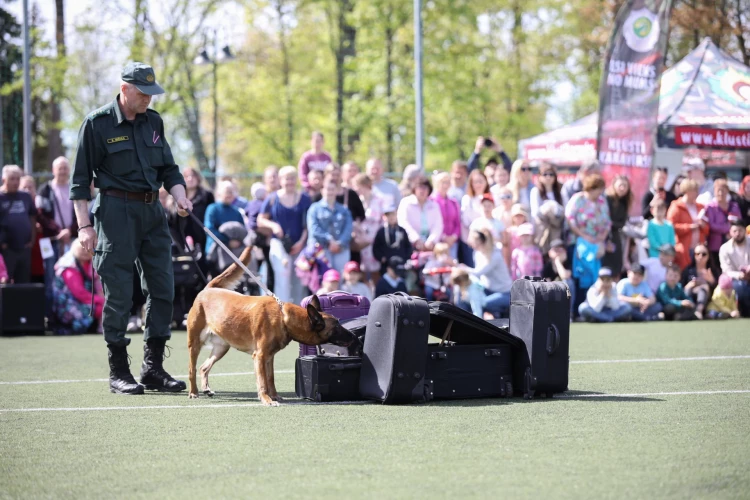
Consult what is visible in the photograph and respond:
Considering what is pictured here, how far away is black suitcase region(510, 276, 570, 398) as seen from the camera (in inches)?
293

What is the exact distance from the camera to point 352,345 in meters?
7.54

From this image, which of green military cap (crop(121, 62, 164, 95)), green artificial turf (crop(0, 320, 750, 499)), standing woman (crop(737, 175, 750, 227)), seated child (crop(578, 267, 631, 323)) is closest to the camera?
green artificial turf (crop(0, 320, 750, 499))

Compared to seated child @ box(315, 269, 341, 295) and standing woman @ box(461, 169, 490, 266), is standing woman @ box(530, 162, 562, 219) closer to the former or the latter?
standing woman @ box(461, 169, 490, 266)

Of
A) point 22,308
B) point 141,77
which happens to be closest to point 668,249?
point 22,308

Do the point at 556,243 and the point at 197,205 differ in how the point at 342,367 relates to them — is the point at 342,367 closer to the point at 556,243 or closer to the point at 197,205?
the point at 197,205

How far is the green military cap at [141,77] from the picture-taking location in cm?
777

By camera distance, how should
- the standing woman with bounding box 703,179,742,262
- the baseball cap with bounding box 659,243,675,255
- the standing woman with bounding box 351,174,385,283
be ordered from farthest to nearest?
the standing woman with bounding box 703,179,742,262
the baseball cap with bounding box 659,243,675,255
the standing woman with bounding box 351,174,385,283

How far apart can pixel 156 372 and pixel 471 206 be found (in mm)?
8096

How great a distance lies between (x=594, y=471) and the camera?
4.91m

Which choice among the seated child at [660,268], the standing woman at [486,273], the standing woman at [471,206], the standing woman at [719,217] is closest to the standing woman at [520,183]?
the standing woman at [471,206]

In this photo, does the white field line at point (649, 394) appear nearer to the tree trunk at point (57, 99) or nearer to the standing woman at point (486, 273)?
the standing woman at point (486, 273)

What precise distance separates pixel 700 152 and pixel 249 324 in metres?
22.1

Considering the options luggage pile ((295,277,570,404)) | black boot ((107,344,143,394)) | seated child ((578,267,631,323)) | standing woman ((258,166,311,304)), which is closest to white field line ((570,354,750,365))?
luggage pile ((295,277,570,404))

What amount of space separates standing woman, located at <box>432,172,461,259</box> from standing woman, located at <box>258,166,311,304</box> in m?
1.88
